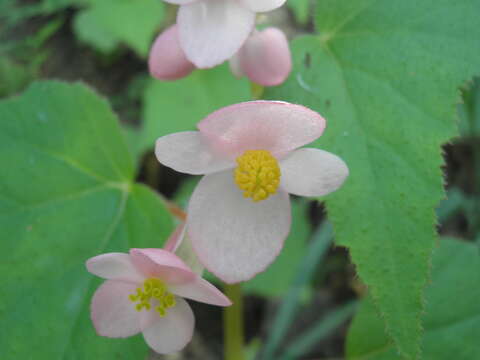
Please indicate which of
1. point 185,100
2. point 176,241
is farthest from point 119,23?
point 176,241

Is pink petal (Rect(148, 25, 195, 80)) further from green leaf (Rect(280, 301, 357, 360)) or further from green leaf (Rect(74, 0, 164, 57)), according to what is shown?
green leaf (Rect(74, 0, 164, 57))

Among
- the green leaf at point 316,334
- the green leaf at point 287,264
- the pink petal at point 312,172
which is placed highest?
the pink petal at point 312,172

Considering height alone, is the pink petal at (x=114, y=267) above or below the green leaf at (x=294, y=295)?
above

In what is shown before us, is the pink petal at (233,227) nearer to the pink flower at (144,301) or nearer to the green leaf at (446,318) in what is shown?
the pink flower at (144,301)

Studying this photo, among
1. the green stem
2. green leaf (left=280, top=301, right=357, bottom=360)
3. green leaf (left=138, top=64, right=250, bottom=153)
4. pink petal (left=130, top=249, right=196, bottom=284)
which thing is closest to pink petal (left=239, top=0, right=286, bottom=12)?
pink petal (left=130, top=249, right=196, bottom=284)

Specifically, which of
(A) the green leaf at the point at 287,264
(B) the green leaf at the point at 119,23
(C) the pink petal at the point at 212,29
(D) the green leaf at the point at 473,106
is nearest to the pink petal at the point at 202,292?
(C) the pink petal at the point at 212,29

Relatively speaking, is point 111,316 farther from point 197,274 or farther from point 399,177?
point 399,177

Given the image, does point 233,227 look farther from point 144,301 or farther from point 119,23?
point 119,23

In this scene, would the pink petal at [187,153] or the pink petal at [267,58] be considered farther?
the pink petal at [267,58]
